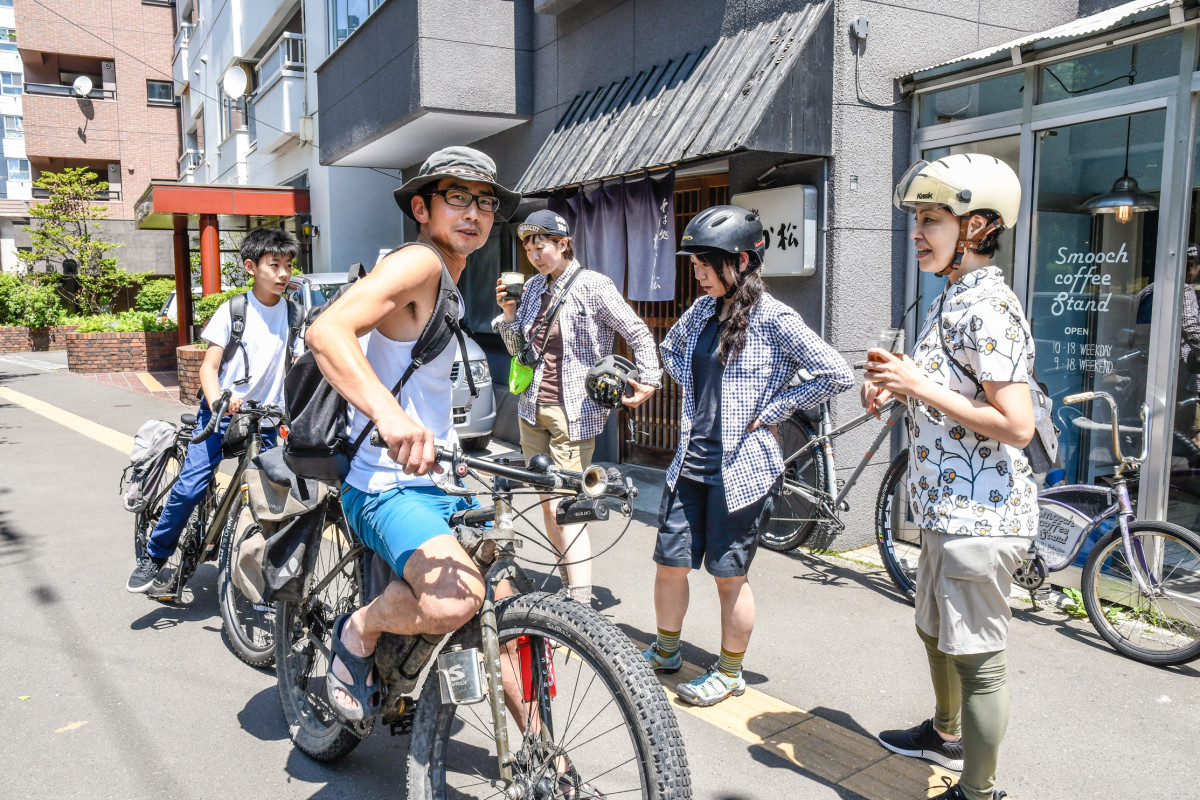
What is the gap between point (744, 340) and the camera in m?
3.65

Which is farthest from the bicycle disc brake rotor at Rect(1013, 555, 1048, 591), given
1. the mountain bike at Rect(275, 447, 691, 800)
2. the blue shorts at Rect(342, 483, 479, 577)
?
the blue shorts at Rect(342, 483, 479, 577)

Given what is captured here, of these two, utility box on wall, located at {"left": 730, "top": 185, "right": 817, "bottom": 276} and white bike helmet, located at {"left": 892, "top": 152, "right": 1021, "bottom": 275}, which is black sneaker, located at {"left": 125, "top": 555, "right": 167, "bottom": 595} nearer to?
utility box on wall, located at {"left": 730, "top": 185, "right": 817, "bottom": 276}

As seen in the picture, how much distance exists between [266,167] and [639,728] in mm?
20264

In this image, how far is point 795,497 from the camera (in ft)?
19.3

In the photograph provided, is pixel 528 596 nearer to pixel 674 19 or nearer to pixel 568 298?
pixel 568 298

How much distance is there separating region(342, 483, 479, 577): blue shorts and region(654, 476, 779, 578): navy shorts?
1.17 m

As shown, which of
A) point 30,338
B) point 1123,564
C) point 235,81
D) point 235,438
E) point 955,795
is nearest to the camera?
point 955,795

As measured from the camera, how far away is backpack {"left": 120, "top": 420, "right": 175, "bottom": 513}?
5.03 m

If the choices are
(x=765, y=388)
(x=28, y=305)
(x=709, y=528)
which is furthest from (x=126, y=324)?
(x=765, y=388)

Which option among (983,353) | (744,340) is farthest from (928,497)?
(744,340)

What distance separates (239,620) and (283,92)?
47.0 ft

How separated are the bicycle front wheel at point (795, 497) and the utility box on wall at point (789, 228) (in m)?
1.04

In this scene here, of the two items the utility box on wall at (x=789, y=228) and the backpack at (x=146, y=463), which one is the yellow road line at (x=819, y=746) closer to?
the backpack at (x=146, y=463)

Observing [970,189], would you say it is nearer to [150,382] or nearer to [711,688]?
[711,688]
